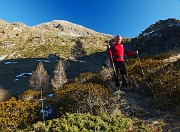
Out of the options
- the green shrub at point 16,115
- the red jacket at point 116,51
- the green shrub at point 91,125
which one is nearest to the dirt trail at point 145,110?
the green shrub at point 91,125

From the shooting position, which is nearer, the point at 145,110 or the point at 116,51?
the point at 145,110

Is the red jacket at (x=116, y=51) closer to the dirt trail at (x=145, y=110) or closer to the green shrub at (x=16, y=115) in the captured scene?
the dirt trail at (x=145, y=110)

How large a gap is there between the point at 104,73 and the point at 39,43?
107 metres

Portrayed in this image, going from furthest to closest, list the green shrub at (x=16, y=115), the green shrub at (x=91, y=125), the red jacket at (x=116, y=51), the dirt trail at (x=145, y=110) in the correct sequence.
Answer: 1. the red jacket at (x=116, y=51)
2. the green shrub at (x=16, y=115)
3. the dirt trail at (x=145, y=110)
4. the green shrub at (x=91, y=125)

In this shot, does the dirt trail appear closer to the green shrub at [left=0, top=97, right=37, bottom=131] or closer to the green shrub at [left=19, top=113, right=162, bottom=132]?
the green shrub at [left=19, top=113, right=162, bottom=132]

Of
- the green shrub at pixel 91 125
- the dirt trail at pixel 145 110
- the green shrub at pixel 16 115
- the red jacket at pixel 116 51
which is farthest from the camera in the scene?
the red jacket at pixel 116 51

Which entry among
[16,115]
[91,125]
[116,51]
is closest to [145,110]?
[91,125]

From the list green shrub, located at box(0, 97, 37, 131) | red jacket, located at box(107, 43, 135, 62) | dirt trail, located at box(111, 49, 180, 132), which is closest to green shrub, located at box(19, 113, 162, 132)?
dirt trail, located at box(111, 49, 180, 132)

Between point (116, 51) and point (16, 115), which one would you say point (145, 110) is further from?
point (16, 115)

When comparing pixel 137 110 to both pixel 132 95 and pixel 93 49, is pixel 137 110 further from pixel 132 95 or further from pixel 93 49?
pixel 93 49

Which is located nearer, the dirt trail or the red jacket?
the dirt trail

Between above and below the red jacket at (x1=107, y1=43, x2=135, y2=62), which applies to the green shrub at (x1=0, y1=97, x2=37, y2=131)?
below

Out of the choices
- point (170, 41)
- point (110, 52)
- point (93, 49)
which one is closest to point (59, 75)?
point (170, 41)

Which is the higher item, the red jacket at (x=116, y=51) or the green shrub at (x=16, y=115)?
the red jacket at (x=116, y=51)
